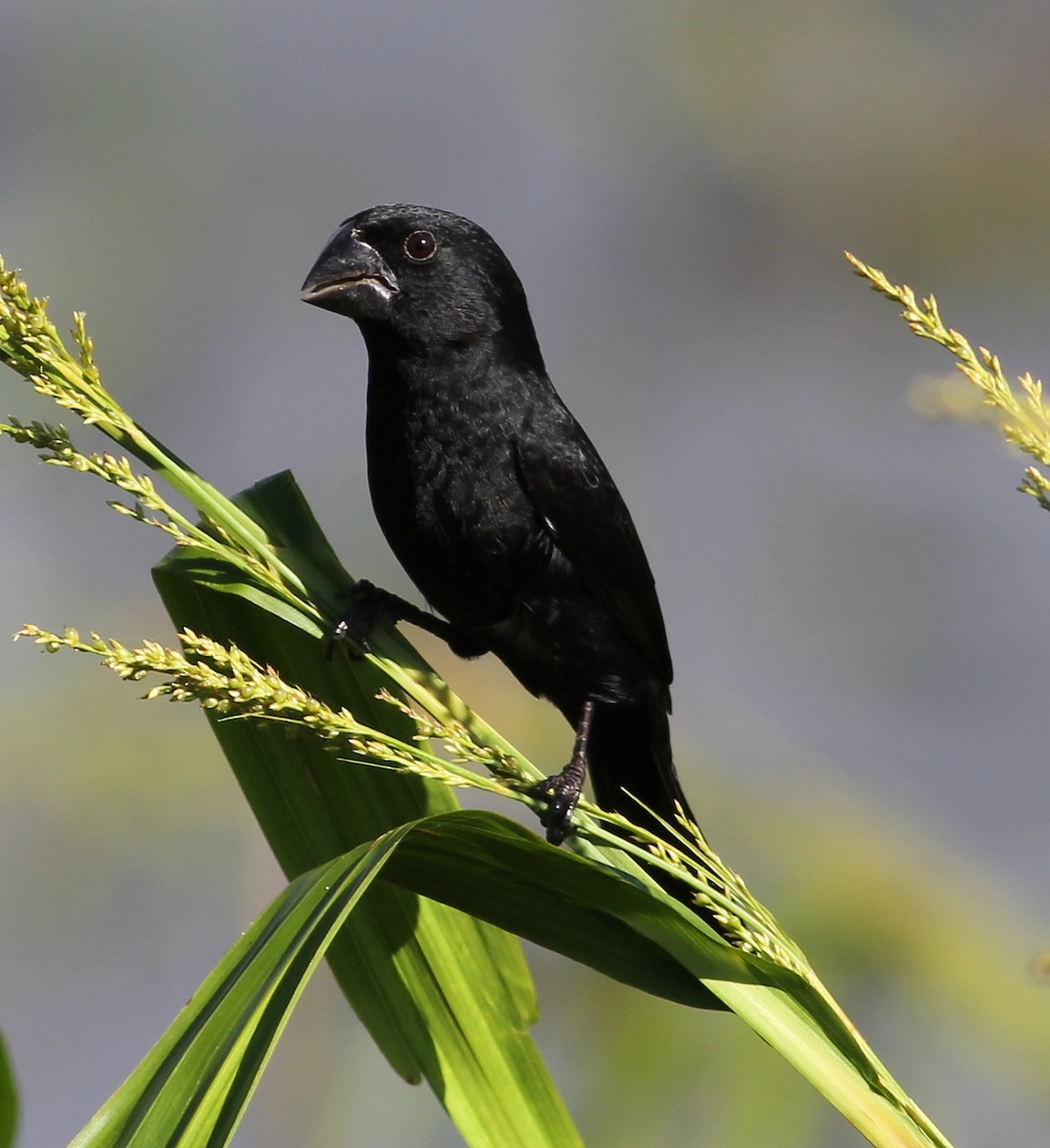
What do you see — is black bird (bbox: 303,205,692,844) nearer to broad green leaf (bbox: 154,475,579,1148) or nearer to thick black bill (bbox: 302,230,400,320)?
thick black bill (bbox: 302,230,400,320)

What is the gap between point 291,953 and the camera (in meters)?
1.02

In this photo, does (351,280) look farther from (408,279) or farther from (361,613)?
(361,613)

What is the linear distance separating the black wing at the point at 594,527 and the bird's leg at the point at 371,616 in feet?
0.84

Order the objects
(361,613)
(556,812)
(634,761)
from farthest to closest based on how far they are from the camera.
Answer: (634,761) → (361,613) → (556,812)

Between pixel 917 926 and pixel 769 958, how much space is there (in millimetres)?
2853

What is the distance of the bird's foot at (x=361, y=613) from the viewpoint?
5.02ft

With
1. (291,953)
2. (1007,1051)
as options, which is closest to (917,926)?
(1007,1051)

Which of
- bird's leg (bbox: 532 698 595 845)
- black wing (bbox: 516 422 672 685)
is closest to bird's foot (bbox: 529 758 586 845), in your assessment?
bird's leg (bbox: 532 698 595 845)

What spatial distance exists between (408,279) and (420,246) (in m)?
0.07

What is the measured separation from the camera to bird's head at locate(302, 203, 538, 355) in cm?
214

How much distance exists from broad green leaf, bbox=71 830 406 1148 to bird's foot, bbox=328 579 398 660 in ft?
1.43

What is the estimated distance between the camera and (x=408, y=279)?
86.0 inches

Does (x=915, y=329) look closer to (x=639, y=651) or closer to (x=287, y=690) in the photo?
(x=287, y=690)

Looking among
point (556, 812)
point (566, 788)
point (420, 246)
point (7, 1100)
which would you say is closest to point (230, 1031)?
point (7, 1100)
